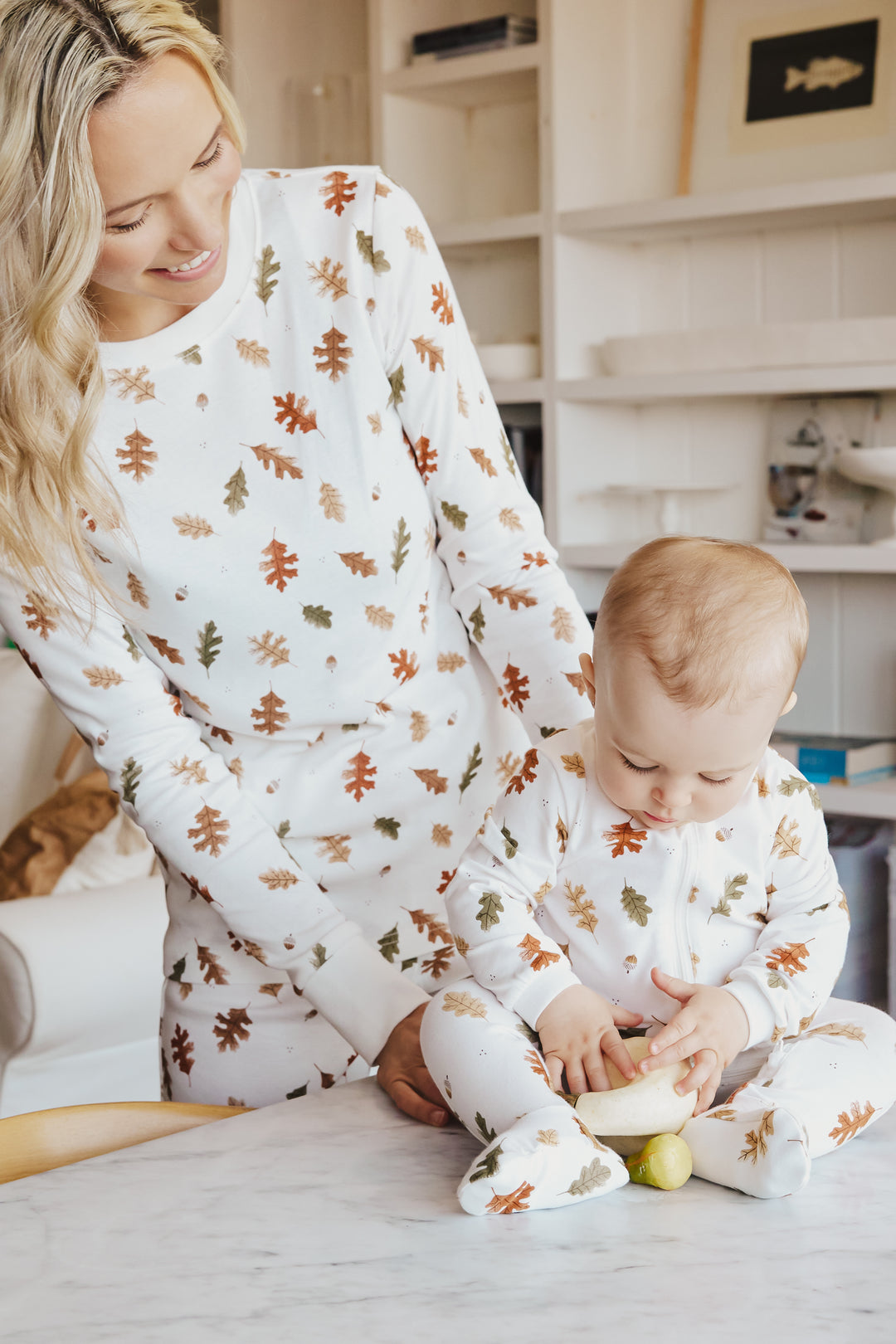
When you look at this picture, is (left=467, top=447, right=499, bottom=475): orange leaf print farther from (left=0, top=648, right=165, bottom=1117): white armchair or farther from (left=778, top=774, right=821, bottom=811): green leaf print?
(left=0, top=648, right=165, bottom=1117): white armchair

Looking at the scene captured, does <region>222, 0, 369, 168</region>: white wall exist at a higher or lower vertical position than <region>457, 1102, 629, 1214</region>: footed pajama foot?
higher

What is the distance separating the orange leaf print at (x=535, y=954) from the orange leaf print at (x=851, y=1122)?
0.65 feet

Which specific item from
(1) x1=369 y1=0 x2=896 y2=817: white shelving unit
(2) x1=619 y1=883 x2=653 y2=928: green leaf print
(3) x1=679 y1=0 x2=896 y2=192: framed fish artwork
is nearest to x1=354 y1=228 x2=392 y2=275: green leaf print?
(2) x1=619 y1=883 x2=653 y2=928: green leaf print

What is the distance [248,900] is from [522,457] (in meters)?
2.02

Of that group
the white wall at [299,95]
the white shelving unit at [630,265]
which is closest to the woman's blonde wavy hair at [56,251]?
the white shelving unit at [630,265]

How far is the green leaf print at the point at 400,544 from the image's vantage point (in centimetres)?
116

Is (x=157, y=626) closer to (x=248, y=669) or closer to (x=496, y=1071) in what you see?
(x=248, y=669)

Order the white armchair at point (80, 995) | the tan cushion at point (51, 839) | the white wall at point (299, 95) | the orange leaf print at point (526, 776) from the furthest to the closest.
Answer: the white wall at point (299, 95), the tan cushion at point (51, 839), the white armchair at point (80, 995), the orange leaf print at point (526, 776)

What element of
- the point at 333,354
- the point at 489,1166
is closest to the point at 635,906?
the point at 489,1166

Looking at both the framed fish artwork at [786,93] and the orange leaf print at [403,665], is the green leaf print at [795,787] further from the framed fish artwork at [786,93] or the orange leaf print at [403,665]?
the framed fish artwork at [786,93]

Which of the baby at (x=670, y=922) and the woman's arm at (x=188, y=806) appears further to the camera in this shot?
the woman's arm at (x=188, y=806)

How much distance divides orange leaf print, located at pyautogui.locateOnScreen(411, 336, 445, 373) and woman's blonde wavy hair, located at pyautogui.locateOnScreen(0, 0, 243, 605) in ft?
0.69

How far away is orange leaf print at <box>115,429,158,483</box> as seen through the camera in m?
1.11

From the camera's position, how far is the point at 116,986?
2.16 metres
